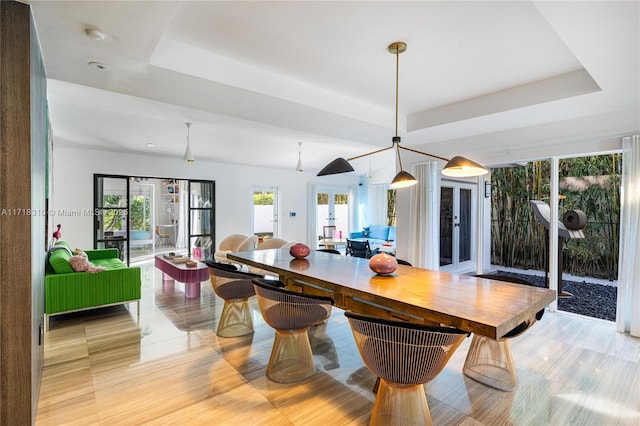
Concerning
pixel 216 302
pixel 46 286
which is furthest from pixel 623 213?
pixel 46 286

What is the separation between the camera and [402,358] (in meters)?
1.71

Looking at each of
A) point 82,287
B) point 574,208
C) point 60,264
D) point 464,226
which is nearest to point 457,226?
point 464,226

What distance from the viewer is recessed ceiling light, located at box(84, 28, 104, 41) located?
2039mm

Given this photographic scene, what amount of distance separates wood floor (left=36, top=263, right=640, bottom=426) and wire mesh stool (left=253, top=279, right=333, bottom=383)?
0.12 metres

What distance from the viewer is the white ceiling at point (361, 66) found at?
2070mm

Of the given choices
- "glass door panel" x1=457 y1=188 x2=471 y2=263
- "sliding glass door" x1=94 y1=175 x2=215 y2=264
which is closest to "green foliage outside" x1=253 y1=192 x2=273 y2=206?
"sliding glass door" x1=94 y1=175 x2=215 y2=264

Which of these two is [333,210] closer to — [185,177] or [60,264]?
[185,177]

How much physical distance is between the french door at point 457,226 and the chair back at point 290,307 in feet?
13.0

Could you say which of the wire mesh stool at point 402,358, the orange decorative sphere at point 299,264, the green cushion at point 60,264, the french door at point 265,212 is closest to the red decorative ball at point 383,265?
the orange decorative sphere at point 299,264

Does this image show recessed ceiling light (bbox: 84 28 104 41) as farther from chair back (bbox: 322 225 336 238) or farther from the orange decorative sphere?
chair back (bbox: 322 225 336 238)

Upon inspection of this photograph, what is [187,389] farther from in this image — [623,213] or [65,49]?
[623,213]

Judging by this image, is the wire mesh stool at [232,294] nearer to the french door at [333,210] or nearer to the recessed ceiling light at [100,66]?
the recessed ceiling light at [100,66]

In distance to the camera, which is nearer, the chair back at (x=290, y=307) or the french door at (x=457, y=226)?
the chair back at (x=290, y=307)

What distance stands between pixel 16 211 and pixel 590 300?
5.80m
